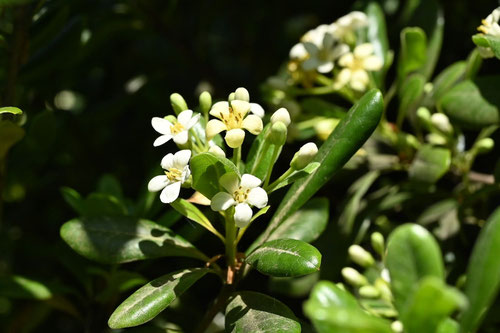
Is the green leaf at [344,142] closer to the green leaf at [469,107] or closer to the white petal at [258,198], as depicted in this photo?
the white petal at [258,198]

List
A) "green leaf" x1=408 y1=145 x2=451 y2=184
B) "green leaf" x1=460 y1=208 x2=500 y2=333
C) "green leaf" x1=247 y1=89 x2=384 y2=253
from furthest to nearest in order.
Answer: "green leaf" x1=408 y1=145 x2=451 y2=184 < "green leaf" x1=247 y1=89 x2=384 y2=253 < "green leaf" x1=460 y1=208 x2=500 y2=333

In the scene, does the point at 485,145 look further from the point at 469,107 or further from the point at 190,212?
the point at 190,212

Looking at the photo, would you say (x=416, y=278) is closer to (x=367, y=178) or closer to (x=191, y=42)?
(x=367, y=178)

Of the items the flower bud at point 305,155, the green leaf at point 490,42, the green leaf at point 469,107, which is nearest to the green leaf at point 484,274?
the flower bud at point 305,155

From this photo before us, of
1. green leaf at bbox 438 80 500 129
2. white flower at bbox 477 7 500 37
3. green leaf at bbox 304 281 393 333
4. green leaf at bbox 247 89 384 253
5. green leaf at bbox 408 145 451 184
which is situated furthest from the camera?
green leaf at bbox 408 145 451 184

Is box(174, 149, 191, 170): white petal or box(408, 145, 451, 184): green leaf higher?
box(174, 149, 191, 170): white petal

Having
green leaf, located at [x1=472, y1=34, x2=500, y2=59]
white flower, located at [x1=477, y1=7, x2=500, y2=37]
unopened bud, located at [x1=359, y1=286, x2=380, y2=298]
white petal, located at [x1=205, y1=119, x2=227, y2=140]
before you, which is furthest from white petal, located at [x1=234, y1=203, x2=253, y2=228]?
white flower, located at [x1=477, y1=7, x2=500, y2=37]

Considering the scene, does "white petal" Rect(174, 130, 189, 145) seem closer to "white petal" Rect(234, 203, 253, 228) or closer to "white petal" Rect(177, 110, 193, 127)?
"white petal" Rect(177, 110, 193, 127)

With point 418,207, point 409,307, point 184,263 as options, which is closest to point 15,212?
point 184,263
